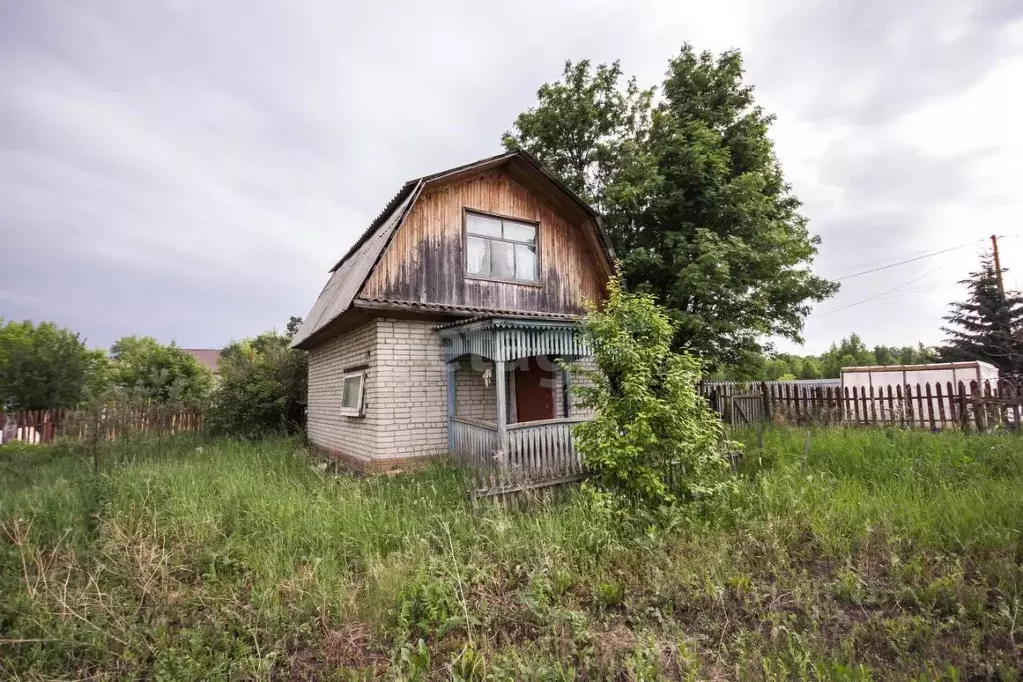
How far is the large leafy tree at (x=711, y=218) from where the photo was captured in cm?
1202

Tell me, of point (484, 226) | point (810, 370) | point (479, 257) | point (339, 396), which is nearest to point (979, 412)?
point (479, 257)

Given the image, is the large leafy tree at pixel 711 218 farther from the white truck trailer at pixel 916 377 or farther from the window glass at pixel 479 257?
the window glass at pixel 479 257

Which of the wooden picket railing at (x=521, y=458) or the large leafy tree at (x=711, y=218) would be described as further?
the large leafy tree at (x=711, y=218)

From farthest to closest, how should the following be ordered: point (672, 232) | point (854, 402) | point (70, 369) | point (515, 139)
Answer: point (515, 139)
point (70, 369)
point (672, 232)
point (854, 402)

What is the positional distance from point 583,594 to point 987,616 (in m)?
2.80

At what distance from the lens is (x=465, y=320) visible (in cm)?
805

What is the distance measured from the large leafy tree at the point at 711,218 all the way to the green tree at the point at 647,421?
632 cm

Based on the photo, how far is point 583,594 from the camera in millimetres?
3857

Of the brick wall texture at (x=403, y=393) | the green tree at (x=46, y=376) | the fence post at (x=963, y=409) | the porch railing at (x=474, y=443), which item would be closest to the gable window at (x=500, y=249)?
the brick wall texture at (x=403, y=393)

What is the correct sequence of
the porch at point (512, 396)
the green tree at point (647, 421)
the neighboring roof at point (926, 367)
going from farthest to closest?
the neighboring roof at point (926, 367) < the porch at point (512, 396) < the green tree at point (647, 421)

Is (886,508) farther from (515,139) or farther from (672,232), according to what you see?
(515,139)

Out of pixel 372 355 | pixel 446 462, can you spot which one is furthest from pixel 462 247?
pixel 446 462

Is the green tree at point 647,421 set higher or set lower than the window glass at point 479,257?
lower

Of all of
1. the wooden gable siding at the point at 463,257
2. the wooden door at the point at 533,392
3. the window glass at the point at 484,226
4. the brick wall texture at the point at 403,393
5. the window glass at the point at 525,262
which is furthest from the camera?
the wooden door at the point at 533,392
